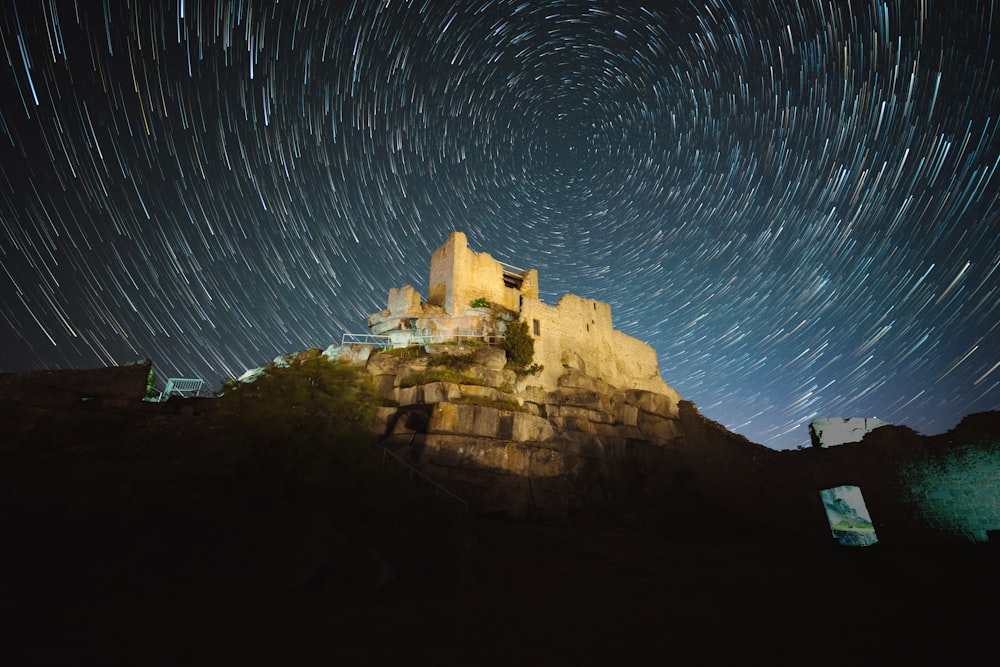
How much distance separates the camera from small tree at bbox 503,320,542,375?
2695 cm

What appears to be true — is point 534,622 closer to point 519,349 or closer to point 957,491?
point 519,349

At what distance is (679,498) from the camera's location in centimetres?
2444

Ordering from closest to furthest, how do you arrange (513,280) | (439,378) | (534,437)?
1. (534,437)
2. (439,378)
3. (513,280)

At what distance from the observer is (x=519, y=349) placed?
27266 millimetres

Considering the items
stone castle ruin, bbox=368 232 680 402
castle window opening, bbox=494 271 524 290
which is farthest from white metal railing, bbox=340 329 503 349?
castle window opening, bbox=494 271 524 290

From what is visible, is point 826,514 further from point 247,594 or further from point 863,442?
point 247,594

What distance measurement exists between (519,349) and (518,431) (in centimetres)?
672

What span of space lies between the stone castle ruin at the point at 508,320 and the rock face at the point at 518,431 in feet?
6.64

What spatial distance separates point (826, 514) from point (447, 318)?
2469cm

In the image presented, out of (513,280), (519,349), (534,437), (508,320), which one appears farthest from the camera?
(513,280)

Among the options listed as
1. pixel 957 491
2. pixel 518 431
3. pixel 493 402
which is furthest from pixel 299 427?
pixel 957 491

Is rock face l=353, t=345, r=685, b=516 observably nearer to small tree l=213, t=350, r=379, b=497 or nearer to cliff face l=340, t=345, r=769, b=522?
cliff face l=340, t=345, r=769, b=522

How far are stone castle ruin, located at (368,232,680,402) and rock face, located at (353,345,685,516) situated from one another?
2.02 m

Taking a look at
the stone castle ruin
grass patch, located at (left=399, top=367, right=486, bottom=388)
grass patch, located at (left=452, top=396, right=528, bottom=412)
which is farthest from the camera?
the stone castle ruin
